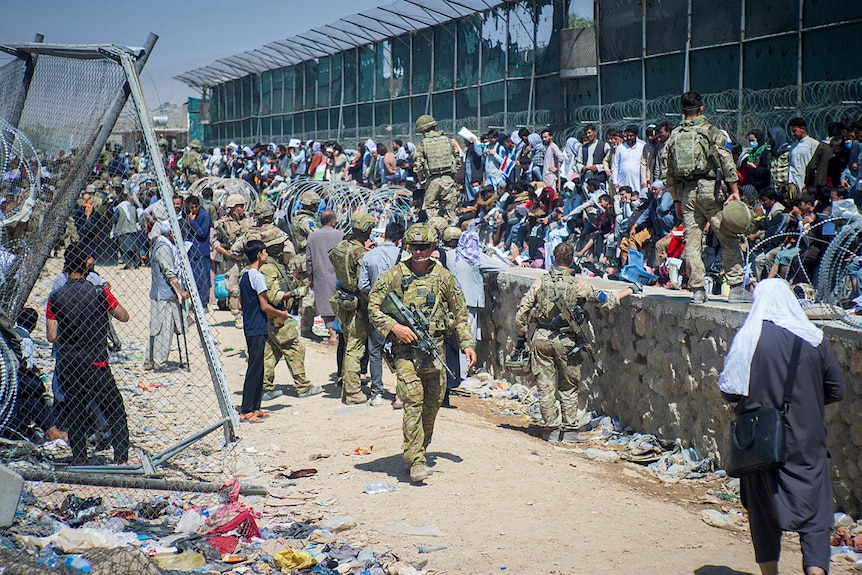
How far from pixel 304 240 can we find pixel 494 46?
7207mm

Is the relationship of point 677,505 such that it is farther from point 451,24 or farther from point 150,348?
point 451,24

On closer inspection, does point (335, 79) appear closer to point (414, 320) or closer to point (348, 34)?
point (348, 34)

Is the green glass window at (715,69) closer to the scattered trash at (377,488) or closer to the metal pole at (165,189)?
the scattered trash at (377,488)

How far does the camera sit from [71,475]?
5980 mm

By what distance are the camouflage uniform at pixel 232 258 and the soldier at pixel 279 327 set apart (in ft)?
10.3

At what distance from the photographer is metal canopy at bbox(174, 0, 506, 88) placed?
19500 mm

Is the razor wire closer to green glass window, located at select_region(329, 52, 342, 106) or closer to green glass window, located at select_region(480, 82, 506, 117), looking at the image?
green glass window, located at select_region(480, 82, 506, 117)

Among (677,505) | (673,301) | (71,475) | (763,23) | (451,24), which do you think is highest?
(451,24)

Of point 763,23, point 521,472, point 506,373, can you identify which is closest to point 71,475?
point 521,472

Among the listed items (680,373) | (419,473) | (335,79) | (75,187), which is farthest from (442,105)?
(419,473)

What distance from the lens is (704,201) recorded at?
7.47 meters

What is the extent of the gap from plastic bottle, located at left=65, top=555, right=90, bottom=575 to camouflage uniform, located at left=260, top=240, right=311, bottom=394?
4.32 metres

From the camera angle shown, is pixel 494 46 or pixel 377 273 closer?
pixel 377 273

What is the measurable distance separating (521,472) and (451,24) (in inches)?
583
